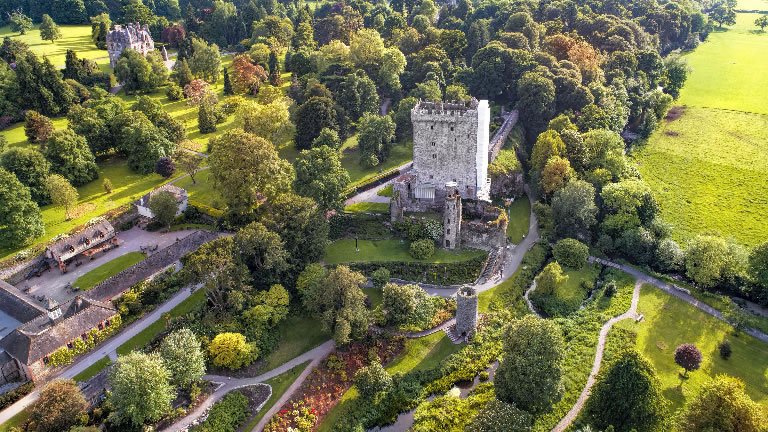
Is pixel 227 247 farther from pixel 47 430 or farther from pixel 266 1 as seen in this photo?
pixel 266 1

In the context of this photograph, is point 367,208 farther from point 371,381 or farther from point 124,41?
point 124,41

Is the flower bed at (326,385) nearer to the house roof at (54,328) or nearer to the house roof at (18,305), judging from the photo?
the house roof at (54,328)

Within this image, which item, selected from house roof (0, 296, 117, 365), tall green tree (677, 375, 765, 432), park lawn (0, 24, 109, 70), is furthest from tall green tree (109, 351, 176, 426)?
park lawn (0, 24, 109, 70)

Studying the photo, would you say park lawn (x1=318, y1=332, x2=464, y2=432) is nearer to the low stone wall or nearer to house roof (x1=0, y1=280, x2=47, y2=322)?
the low stone wall

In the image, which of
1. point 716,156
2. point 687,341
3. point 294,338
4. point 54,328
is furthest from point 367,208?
point 716,156

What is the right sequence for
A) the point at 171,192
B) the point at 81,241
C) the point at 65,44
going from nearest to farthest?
the point at 81,241, the point at 171,192, the point at 65,44

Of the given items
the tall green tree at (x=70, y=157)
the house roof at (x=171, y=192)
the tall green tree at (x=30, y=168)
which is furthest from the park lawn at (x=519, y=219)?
the tall green tree at (x=30, y=168)
